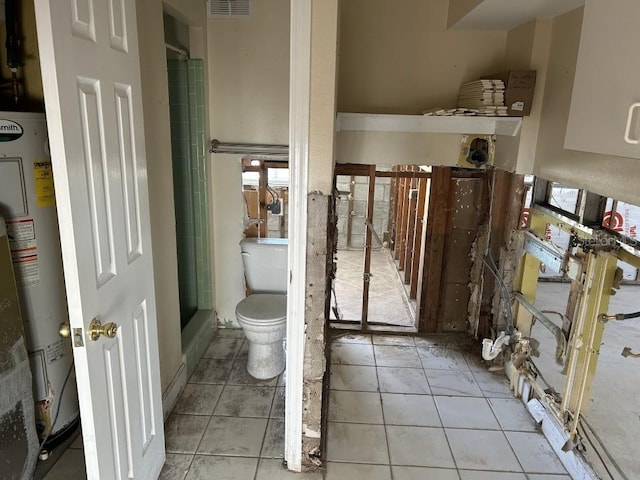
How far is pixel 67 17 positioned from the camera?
3.77ft

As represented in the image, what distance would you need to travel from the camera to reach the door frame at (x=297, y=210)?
5.22 feet

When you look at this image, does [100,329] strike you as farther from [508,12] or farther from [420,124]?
[508,12]

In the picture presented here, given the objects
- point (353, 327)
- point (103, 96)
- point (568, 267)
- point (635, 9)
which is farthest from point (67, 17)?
point (353, 327)

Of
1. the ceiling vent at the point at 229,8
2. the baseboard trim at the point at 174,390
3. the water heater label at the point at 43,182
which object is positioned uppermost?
the ceiling vent at the point at 229,8

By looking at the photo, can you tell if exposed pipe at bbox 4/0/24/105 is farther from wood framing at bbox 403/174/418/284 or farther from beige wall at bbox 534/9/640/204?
wood framing at bbox 403/174/418/284

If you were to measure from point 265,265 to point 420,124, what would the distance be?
1354 millimetres

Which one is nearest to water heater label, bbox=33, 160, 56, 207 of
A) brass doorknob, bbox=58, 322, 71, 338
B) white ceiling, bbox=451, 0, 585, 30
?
brass doorknob, bbox=58, 322, 71, 338

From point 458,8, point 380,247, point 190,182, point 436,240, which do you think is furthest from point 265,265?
point 380,247

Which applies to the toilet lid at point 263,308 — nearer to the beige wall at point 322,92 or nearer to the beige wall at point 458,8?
the beige wall at point 322,92

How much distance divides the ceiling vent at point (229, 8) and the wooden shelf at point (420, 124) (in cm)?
95

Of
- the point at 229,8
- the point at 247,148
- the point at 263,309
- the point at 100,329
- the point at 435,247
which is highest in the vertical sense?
the point at 229,8

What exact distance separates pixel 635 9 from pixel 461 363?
2.53 m

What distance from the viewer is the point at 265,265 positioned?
3.07 meters

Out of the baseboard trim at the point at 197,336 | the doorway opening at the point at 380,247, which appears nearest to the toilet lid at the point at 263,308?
the baseboard trim at the point at 197,336
